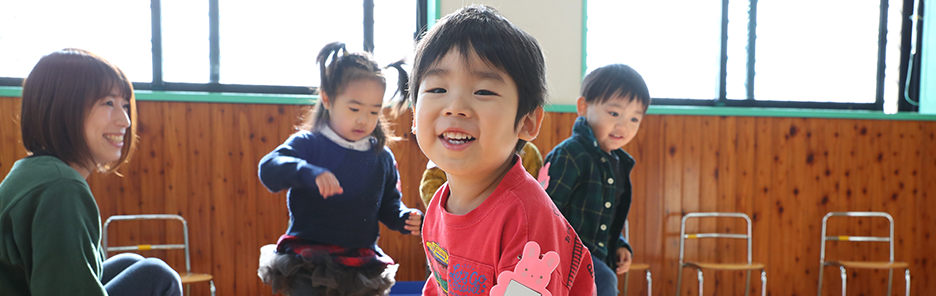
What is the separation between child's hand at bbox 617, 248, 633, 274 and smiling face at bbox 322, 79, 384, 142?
979 mm

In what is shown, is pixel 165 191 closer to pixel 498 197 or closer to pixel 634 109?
pixel 634 109

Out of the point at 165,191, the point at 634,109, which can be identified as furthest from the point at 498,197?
the point at 165,191

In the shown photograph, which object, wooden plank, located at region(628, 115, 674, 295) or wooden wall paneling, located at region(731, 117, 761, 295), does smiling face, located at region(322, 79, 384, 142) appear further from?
wooden wall paneling, located at region(731, 117, 761, 295)

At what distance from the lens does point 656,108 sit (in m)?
3.41

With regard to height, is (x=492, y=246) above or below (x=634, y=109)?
below

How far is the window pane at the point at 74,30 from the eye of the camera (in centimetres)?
309

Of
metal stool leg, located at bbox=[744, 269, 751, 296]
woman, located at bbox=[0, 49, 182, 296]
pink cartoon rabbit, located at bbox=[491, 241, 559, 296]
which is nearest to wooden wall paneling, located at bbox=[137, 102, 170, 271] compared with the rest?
woman, located at bbox=[0, 49, 182, 296]

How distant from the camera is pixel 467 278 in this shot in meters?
0.87

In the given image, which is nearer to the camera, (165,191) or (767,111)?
(165,191)

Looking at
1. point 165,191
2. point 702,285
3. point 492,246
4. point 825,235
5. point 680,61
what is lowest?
point 702,285

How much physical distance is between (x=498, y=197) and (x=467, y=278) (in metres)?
0.14

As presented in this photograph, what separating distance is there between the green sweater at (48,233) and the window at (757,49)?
305 centimetres

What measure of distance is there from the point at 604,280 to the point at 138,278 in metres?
1.29

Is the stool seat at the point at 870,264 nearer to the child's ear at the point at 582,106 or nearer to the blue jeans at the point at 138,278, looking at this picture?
the child's ear at the point at 582,106
